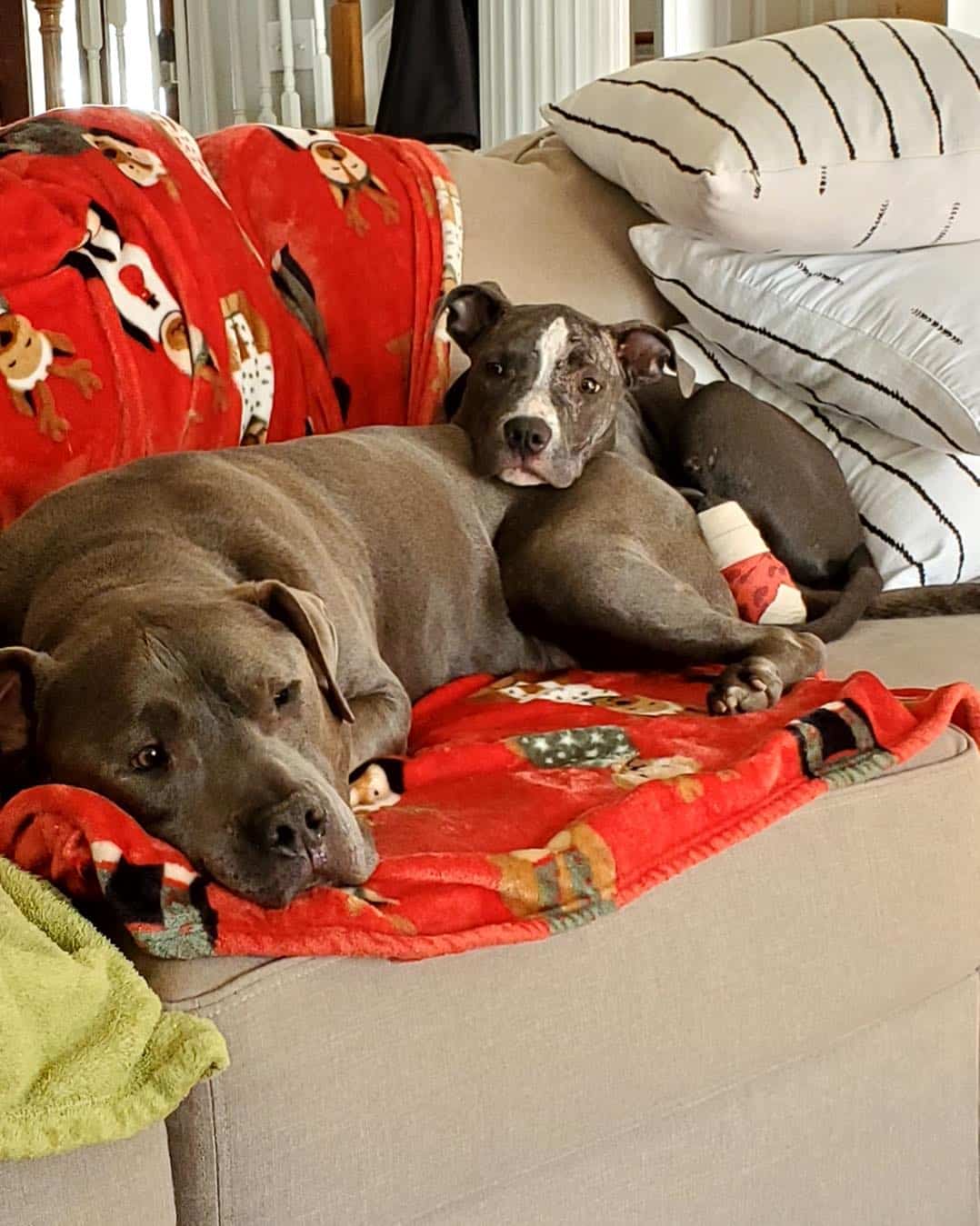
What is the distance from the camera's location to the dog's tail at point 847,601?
7.86 ft

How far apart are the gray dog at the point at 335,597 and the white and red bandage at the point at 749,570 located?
0.06 m

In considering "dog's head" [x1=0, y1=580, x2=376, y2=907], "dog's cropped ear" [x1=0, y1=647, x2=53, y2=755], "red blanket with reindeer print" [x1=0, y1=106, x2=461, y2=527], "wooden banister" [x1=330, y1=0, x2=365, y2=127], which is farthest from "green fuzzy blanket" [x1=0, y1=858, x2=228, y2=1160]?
"wooden banister" [x1=330, y1=0, x2=365, y2=127]

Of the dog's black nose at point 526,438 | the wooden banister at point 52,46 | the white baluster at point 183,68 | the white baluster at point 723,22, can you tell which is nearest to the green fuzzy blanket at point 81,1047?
the dog's black nose at point 526,438

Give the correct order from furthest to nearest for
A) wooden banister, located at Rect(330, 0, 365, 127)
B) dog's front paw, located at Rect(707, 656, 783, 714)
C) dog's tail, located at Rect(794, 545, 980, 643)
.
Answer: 1. wooden banister, located at Rect(330, 0, 365, 127)
2. dog's tail, located at Rect(794, 545, 980, 643)
3. dog's front paw, located at Rect(707, 656, 783, 714)

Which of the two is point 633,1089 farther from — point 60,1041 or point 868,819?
point 60,1041

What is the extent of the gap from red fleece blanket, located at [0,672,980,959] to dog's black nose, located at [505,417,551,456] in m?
0.44

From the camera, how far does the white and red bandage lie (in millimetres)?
2480

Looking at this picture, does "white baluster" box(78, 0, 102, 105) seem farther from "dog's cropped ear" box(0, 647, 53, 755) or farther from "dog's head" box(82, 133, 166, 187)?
"dog's cropped ear" box(0, 647, 53, 755)

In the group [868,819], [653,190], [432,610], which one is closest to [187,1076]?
[868,819]

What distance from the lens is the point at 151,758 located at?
1.44 m

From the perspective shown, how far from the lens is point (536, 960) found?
1.45 metres

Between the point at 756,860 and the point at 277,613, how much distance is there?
0.53 metres

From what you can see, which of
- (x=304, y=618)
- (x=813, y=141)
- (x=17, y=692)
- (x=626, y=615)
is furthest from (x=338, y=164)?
(x=17, y=692)

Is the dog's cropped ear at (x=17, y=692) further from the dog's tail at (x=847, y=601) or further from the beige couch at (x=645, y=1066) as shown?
the dog's tail at (x=847, y=601)
